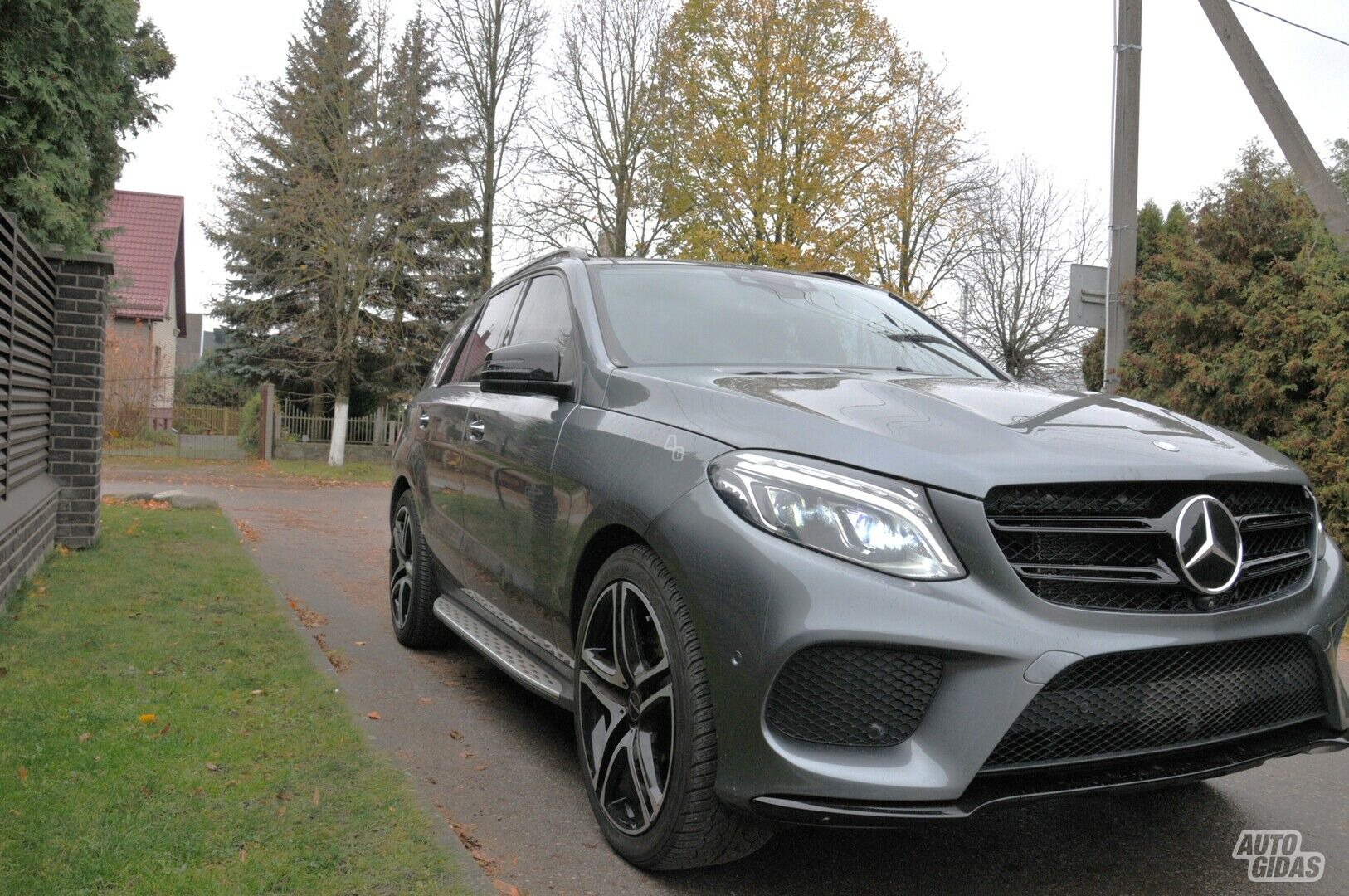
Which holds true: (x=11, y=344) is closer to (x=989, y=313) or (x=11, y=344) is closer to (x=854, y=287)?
(x=854, y=287)

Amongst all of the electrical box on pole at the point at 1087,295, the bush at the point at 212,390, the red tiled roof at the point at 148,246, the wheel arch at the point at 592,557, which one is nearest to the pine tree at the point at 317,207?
the bush at the point at 212,390

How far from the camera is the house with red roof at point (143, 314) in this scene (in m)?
23.4

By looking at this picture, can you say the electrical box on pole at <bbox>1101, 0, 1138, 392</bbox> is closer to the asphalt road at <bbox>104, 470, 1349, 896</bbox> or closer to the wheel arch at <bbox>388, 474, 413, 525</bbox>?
the asphalt road at <bbox>104, 470, 1349, 896</bbox>

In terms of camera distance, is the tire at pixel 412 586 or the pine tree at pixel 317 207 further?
the pine tree at pixel 317 207

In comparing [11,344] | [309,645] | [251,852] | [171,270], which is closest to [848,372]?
A: [251,852]

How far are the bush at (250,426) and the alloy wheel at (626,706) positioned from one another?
79.8 ft

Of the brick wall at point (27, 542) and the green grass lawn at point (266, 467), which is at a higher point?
the brick wall at point (27, 542)

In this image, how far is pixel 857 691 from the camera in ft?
8.25

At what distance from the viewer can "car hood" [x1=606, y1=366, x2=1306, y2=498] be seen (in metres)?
2.61

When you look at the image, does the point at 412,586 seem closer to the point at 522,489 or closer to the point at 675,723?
the point at 522,489

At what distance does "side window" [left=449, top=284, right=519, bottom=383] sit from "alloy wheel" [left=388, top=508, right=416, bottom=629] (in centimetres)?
85

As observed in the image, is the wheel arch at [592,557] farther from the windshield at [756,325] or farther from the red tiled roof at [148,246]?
the red tiled roof at [148,246]

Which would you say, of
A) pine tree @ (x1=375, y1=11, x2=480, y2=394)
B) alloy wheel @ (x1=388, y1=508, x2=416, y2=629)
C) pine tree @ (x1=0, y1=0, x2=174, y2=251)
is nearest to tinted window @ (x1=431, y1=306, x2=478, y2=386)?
alloy wheel @ (x1=388, y1=508, x2=416, y2=629)

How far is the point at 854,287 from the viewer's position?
492 centimetres
